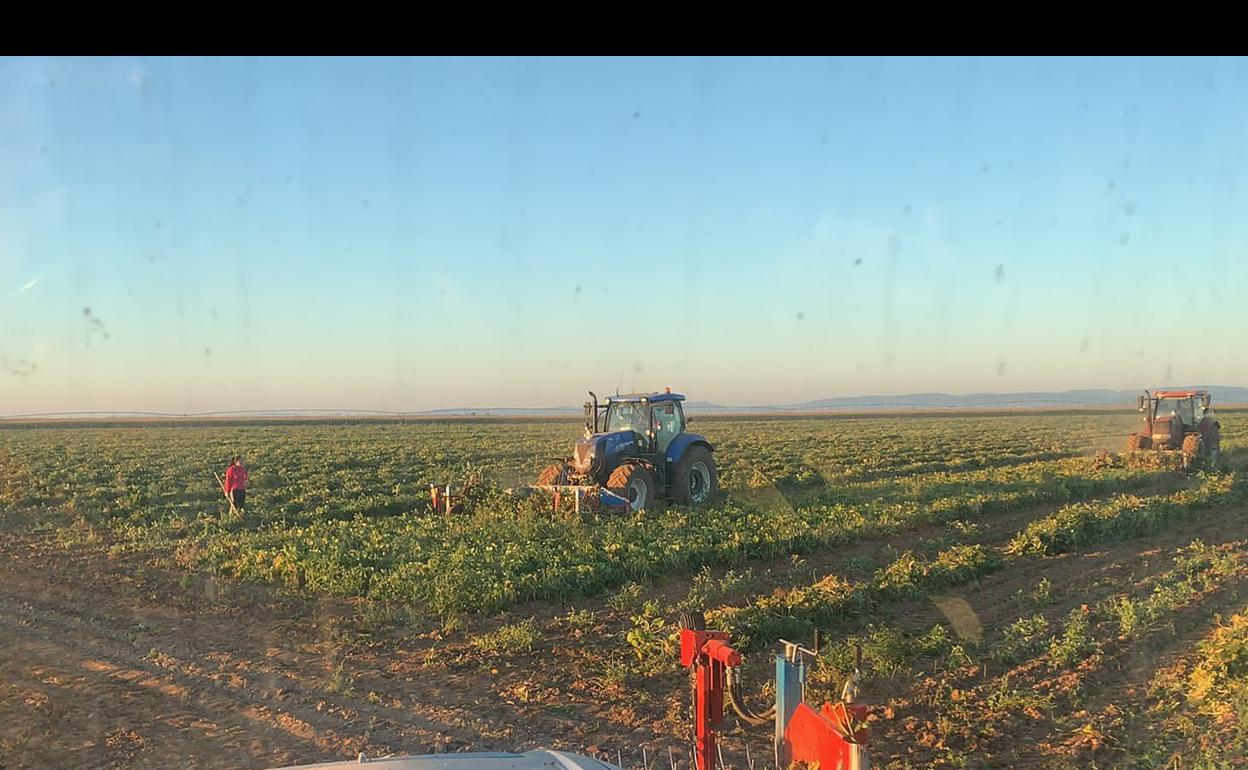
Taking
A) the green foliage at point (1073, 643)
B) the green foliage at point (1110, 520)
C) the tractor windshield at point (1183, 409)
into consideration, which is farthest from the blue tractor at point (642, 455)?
the tractor windshield at point (1183, 409)

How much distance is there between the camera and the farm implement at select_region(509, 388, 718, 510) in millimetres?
13453

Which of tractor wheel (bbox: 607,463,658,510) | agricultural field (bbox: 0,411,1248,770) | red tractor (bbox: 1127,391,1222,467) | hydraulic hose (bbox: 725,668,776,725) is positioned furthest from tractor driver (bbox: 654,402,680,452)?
red tractor (bbox: 1127,391,1222,467)

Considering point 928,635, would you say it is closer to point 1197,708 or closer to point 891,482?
point 1197,708

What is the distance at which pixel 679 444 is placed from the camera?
14.6 m

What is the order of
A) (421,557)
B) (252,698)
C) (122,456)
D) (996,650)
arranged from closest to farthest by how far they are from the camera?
(252,698) < (996,650) < (421,557) < (122,456)

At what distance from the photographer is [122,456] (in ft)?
112

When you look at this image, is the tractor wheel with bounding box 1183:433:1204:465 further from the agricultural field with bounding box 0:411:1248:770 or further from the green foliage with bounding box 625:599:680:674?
the green foliage with bounding box 625:599:680:674

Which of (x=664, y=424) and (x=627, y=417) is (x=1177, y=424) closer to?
(x=664, y=424)

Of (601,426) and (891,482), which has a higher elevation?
(601,426)

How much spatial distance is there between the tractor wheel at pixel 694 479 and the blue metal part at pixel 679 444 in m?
0.09

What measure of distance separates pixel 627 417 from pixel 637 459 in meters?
0.83

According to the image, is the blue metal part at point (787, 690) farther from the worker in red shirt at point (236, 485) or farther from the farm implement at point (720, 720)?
the worker in red shirt at point (236, 485)
